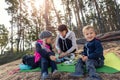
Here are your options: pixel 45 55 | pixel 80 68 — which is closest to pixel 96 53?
pixel 80 68

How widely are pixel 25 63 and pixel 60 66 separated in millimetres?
1126

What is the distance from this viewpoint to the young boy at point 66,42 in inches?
267

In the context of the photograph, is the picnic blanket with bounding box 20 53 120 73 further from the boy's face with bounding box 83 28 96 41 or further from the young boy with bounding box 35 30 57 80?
the boy's face with bounding box 83 28 96 41

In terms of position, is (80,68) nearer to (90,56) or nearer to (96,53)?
(90,56)

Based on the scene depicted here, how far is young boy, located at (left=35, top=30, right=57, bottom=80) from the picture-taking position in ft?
17.5

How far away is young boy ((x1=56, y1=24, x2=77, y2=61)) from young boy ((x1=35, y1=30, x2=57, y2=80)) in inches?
34.9

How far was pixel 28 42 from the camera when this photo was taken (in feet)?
125

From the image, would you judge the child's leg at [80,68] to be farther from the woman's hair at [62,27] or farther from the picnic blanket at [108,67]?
the woman's hair at [62,27]

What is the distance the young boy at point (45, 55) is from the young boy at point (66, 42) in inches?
34.9

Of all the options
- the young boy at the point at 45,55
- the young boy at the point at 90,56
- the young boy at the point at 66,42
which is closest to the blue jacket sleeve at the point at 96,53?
the young boy at the point at 90,56

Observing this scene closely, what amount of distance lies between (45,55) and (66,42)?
5.14ft

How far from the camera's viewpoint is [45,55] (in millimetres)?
5512

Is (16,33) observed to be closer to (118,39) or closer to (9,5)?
(9,5)

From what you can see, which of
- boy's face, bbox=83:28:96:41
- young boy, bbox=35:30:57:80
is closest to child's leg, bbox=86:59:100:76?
boy's face, bbox=83:28:96:41
